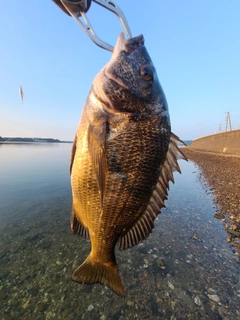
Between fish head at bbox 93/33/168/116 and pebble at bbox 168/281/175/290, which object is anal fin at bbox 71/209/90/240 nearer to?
fish head at bbox 93/33/168/116

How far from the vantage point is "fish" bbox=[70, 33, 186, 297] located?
1.72 m

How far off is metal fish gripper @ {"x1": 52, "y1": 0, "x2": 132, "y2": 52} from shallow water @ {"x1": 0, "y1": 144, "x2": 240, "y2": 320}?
4278mm

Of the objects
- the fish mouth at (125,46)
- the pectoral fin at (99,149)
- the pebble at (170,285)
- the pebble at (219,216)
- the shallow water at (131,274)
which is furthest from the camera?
the pebble at (219,216)

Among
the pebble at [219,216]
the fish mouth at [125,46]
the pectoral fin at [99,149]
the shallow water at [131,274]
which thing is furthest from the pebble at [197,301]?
the fish mouth at [125,46]

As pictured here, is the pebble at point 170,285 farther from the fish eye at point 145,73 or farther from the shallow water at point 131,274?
the fish eye at point 145,73

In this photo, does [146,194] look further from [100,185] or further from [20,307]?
[20,307]

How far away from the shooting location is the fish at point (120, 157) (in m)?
1.72

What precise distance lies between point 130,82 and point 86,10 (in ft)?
6.16

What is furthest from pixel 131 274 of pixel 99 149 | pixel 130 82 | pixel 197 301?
pixel 130 82

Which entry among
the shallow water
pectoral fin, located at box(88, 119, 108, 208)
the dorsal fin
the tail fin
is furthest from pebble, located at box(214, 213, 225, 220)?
pectoral fin, located at box(88, 119, 108, 208)

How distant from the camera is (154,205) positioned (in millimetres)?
1927

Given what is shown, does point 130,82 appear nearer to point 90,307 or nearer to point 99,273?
point 99,273

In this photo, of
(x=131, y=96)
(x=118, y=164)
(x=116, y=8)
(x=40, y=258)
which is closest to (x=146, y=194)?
(x=118, y=164)

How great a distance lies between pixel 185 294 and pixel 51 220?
4903mm
